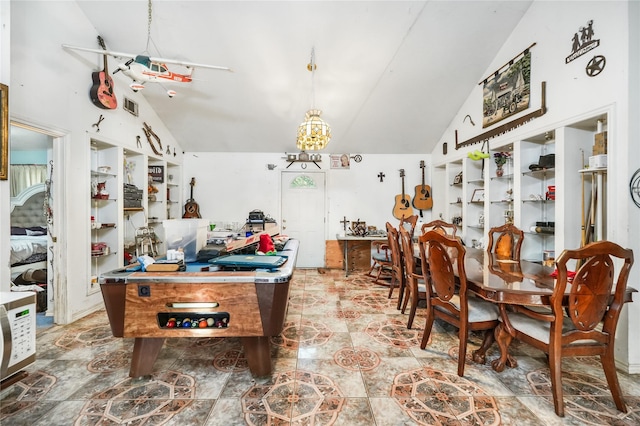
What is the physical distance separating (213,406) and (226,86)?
4.04 metres

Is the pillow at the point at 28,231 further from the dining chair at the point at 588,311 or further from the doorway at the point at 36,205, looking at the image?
the dining chair at the point at 588,311

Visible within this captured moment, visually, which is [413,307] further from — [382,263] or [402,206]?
[402,206]

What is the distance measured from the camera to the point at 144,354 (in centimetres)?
194

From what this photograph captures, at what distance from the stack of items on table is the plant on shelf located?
17.4ft

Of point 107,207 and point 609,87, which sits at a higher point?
point 609,87

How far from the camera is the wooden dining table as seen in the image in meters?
1.69

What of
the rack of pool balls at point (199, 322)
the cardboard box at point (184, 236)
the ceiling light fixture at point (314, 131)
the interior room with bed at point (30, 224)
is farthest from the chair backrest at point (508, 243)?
the interior room with bed at point (30, 224)

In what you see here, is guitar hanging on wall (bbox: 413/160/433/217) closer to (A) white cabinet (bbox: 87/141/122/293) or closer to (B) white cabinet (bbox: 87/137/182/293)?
(B) white cabinet (bbox: 87/137/182/293)

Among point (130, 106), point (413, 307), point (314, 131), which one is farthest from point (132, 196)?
point (413, 307)

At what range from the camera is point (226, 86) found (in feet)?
13.3

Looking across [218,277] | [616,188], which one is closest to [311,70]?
[218,277]

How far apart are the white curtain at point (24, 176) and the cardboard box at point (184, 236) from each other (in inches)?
174

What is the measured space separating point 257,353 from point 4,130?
97.6 inches

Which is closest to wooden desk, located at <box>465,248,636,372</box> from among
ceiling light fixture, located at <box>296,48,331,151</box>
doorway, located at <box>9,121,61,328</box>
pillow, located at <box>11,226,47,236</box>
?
ceiling light fixture, located at <box>296,48,331,151</box>
